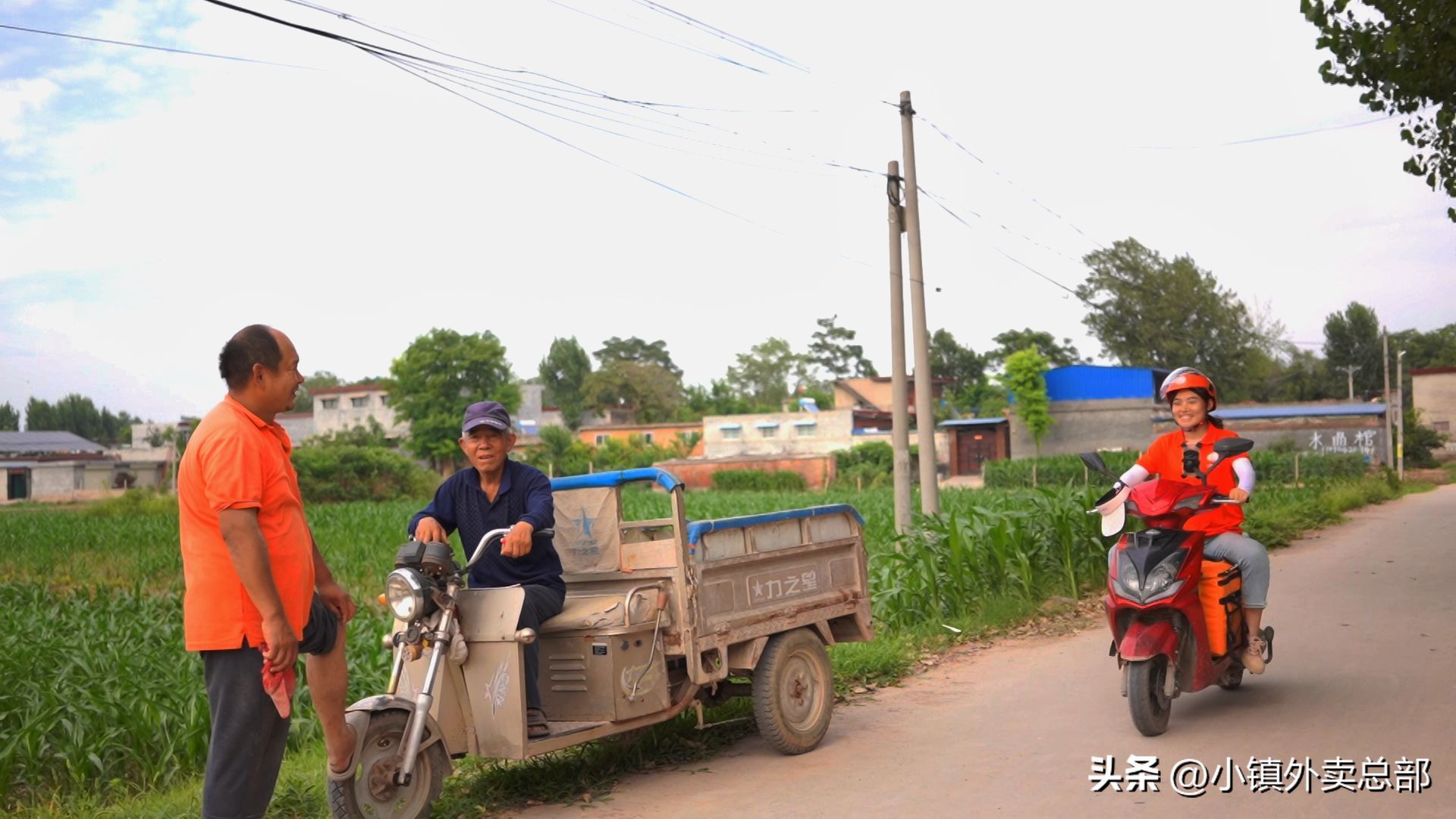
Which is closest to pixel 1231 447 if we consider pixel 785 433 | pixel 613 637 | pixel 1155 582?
pixel 1155 582

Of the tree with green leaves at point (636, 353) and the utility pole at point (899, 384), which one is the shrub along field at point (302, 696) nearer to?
the utility pole at point (899, 384)

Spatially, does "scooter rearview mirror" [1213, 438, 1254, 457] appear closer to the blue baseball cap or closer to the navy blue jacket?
the navy blue jacket

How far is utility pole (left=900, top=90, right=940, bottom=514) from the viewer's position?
636 inches

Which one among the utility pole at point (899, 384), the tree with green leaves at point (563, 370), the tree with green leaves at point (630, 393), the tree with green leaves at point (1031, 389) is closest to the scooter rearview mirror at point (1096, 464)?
the utility pole at point (899, 384)

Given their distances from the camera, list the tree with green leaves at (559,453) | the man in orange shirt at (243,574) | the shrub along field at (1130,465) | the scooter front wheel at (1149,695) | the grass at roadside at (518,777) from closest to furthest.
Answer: the man in orange shirt at (243,574)
the grass at roadside at (518,777)
the scooter front wheel at (1149,695)
the shrub along field at (1130,465)
the tree with green leaves at (559,453)

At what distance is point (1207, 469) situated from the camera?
23.6 feet

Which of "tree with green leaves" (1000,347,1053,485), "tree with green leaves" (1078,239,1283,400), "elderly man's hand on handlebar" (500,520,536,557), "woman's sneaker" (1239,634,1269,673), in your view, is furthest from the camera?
"tree with green leaves" (1078,239,1283,400)

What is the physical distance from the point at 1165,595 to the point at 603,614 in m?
3.06

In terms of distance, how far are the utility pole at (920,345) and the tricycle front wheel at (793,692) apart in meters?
9.04

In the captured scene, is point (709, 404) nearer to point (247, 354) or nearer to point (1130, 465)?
point (1130, 465)

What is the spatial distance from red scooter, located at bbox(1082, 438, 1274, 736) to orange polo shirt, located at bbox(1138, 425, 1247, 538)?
9 cm

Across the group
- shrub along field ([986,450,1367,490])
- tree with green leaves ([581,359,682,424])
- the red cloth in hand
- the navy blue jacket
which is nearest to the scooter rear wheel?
the navy blue jacket

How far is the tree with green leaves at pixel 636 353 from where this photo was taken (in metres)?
104

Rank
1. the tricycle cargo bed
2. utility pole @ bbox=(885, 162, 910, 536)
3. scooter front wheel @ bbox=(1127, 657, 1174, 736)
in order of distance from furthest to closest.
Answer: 1. utility pole @ bbox=(885, 162, 910, 536)
2. scooter front wheel @ bbox=(1127, 657, 1174, 736)
3. the tricycle cargo bed
